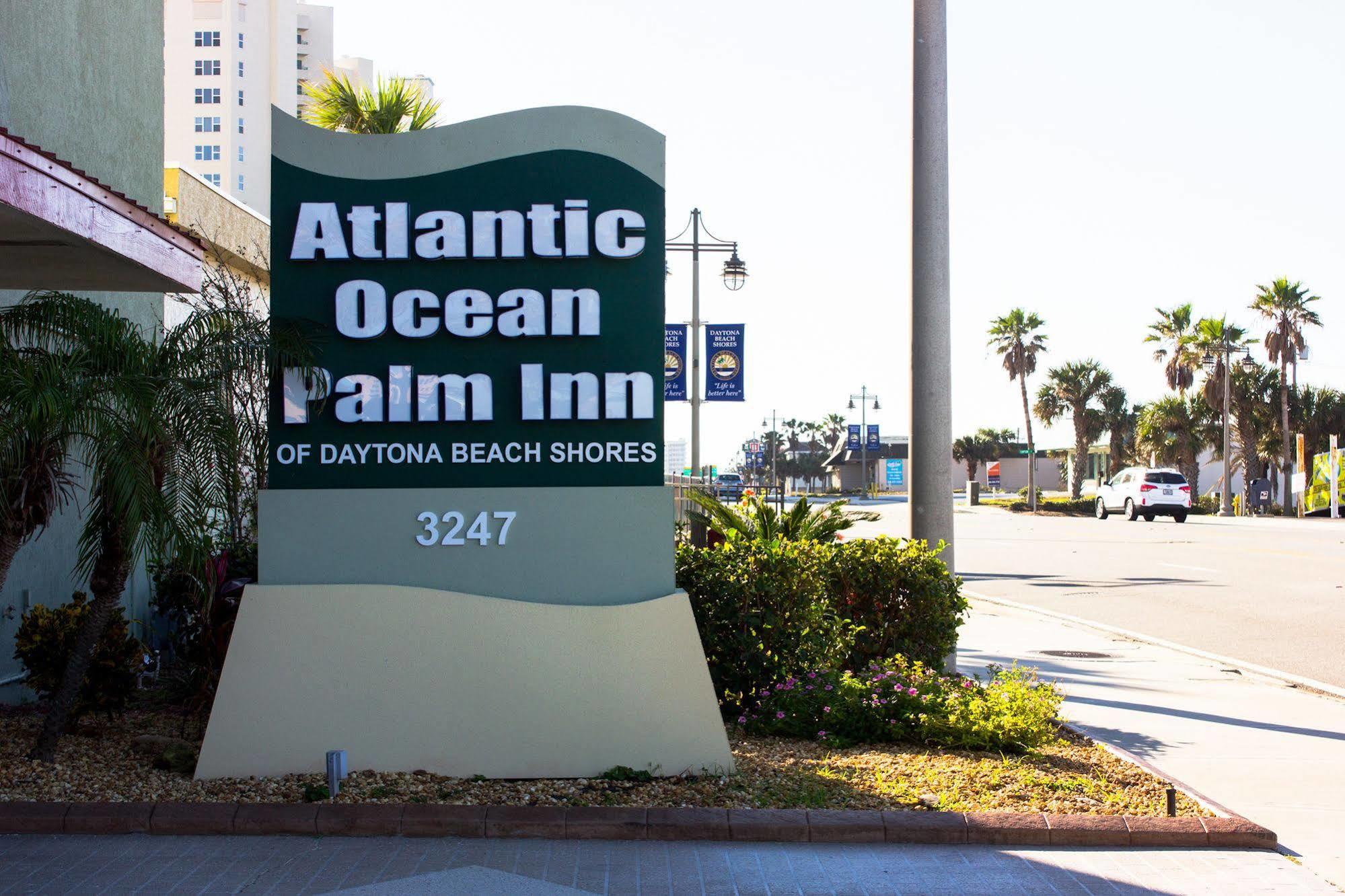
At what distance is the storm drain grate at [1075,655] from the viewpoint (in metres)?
12.2

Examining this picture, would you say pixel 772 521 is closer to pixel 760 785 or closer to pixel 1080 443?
pixel 760 785

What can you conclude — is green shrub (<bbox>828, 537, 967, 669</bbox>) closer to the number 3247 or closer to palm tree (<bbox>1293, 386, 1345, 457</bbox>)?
the number 3247

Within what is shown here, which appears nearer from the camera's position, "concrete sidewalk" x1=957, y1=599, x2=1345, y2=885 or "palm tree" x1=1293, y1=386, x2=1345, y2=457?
"concrete sidewalk" x1=957, y1=599, x2=1345, y2=885

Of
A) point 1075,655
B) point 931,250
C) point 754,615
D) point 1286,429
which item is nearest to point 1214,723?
point 1075,655

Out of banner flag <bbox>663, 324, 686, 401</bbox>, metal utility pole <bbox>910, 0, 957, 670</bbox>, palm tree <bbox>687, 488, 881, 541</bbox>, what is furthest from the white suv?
metal utility pole <bbox>910, 0, 957, 670</bbox>

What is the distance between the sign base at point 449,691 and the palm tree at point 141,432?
689 mm

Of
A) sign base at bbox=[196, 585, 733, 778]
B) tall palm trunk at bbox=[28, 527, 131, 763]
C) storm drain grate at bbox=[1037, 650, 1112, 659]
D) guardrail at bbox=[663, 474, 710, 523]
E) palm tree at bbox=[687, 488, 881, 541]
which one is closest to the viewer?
sign base at bbox=[196, 585, 733, 778]

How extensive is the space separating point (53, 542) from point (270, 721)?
13.9ft

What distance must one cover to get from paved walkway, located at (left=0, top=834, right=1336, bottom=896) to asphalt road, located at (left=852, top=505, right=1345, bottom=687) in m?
6.65

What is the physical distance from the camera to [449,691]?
6902 millimetres

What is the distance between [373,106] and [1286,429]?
54.1 m

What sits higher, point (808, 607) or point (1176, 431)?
point (1176, 431)

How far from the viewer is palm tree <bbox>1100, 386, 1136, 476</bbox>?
72.2 meters

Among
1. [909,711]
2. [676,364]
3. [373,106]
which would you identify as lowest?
[909,711]
